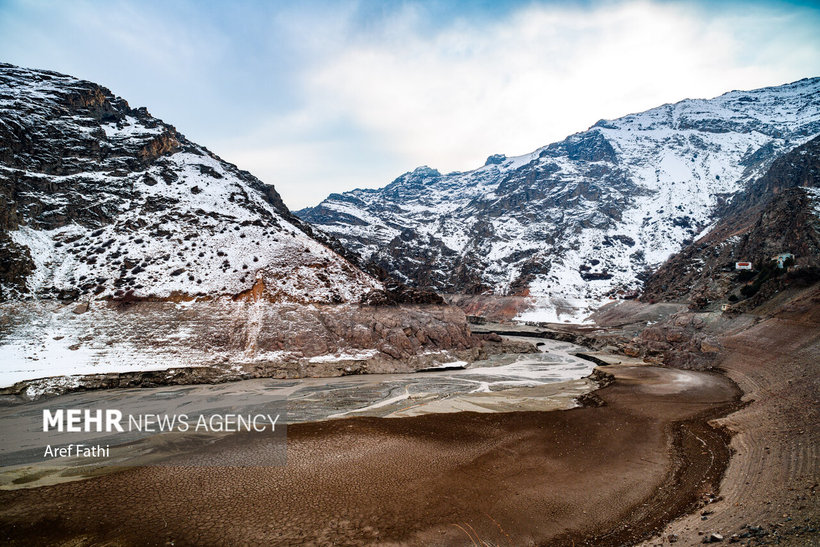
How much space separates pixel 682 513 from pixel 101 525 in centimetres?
1926

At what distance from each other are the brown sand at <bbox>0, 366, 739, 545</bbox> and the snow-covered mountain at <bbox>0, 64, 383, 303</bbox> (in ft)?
105

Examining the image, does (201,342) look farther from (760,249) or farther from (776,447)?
(760,249)

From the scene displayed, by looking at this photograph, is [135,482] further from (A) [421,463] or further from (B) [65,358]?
(B) [65,358]

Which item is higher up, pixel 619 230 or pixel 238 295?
pixel 619 230

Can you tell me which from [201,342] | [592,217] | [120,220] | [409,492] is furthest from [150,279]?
[592,217]

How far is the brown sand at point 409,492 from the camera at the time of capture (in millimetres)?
11328

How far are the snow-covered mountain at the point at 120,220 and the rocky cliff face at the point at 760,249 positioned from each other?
2086 inches

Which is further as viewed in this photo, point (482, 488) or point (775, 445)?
point (775, 445)

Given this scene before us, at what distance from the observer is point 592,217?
142 metres

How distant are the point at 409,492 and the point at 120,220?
58.4 m

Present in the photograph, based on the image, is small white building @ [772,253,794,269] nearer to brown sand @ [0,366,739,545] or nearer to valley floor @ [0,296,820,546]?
valley floor @ [0,296,820,546]

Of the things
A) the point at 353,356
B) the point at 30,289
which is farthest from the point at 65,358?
the point at 353,356

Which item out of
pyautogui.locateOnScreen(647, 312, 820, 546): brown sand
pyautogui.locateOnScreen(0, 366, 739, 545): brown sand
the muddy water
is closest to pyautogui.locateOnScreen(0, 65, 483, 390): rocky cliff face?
the muddy water

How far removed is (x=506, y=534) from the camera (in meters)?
11.5
